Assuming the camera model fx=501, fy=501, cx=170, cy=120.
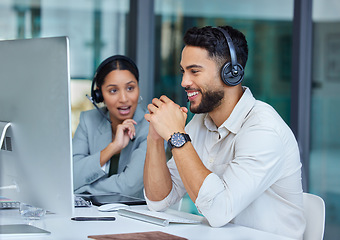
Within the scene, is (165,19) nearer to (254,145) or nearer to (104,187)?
(104,187)

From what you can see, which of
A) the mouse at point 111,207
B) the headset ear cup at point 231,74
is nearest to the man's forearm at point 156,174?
the mouse at point 111,207

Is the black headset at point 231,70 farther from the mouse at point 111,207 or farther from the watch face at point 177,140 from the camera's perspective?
the mouse at point 111,207

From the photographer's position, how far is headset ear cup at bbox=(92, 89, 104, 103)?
302cm

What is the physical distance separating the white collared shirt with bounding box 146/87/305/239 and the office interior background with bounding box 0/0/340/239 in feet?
3.69

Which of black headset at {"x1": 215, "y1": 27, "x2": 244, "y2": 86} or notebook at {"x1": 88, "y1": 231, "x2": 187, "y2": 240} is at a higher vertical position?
black headset at {"x1": 215, "y1": 27, "x2": 244, "y2": 86}

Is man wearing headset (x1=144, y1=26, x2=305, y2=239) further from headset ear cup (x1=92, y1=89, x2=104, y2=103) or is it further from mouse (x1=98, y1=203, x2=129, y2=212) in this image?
headset ear cup (x1=92, y1=89, x2=104, y2=103)

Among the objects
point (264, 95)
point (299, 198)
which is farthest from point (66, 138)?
point (264, 95)

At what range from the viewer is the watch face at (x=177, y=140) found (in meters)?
1.81

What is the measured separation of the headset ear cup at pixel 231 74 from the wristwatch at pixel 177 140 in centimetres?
31

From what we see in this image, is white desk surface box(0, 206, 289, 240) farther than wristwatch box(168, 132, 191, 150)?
No

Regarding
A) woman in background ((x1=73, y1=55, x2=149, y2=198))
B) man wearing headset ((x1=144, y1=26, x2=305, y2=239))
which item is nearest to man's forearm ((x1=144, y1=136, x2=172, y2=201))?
man wearing headset ((x1=144, y1=26, x2=305, y2=239))

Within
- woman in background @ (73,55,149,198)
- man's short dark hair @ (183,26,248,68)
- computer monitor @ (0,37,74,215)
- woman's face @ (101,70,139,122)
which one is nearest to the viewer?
computer monitor @ (0,37,74,215)

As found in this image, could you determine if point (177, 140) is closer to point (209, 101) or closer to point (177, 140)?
point (177, 140)

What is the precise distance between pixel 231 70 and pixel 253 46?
58.3 inches
